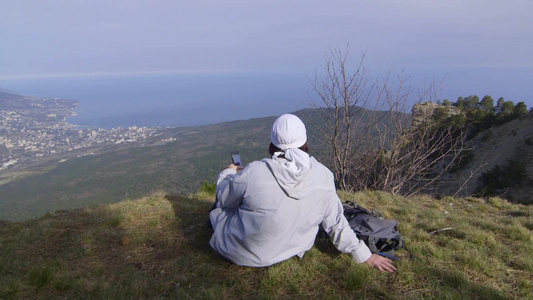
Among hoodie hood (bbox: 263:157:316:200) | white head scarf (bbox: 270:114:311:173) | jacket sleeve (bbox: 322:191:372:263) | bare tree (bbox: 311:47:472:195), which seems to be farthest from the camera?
bare tree (bbox: 311:47:472:195)

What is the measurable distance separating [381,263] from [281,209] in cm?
109

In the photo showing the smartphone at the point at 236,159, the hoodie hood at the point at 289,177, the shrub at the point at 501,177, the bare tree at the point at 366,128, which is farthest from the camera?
the shrub at the point at 501,177

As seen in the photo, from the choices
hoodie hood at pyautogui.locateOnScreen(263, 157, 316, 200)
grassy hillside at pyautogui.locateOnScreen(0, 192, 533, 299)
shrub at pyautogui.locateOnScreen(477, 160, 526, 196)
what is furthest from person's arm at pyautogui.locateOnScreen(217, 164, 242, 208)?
shrub at pyautogui.locateOnScreen(477, 160, 526, 196)

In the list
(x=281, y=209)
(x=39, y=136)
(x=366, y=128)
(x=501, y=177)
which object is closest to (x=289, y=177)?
(x=281, y=209)

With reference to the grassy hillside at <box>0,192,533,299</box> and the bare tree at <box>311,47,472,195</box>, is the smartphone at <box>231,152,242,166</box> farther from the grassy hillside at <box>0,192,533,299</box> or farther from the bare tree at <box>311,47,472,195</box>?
the bare tree at <box>311,47,472,195</box>

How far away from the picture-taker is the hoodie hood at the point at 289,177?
2.22 m

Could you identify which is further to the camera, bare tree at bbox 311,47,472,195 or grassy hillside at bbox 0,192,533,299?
bare tree at bbox 311,47,472,195

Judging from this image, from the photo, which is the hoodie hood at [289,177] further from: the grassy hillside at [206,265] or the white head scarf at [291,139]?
the grassy hillside at [206,265]

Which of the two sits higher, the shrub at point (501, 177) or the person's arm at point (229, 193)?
the person's arm at point (229, 193)

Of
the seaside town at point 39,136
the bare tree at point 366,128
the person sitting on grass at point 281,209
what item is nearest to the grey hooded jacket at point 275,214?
the person sitting on grass at point 281,209

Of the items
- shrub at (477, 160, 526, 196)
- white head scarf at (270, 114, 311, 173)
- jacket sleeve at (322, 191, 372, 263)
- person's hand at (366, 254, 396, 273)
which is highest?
white head scarf at (270, 114, 311, 173)

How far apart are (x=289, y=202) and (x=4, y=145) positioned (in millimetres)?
71354

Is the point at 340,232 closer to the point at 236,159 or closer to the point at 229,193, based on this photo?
the point at 229,193

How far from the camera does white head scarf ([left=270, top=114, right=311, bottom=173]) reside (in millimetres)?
2336
